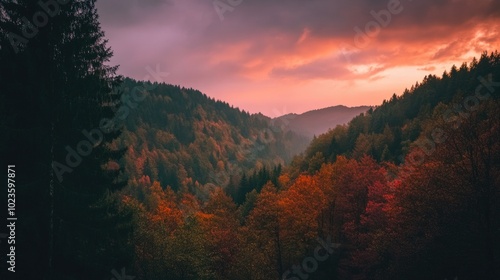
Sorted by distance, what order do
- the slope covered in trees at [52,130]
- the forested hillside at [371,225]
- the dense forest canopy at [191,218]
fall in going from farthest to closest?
the forested hillside at [371,225]
the dense forest canopy at [191,218]
the slope covered in trees at [52,130]

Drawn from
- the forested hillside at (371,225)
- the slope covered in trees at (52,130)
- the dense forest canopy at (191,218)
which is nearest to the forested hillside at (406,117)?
the forested hillside at (371,225)

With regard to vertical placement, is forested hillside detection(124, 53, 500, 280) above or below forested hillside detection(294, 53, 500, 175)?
below

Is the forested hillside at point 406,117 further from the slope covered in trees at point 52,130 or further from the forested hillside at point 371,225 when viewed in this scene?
the slope covered in trees at point 52,130

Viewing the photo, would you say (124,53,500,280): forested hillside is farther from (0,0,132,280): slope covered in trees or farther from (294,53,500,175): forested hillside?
(294,53,500,175): forested hillside

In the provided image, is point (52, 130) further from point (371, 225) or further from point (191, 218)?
point (371, 225)

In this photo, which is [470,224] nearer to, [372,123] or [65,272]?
[65,272]

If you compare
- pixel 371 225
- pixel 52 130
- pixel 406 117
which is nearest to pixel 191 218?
pixel 371 225

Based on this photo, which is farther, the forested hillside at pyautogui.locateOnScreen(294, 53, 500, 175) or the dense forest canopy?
the forested hillside at pyautogui.locateOnScreen(294, 53, 500, 175)

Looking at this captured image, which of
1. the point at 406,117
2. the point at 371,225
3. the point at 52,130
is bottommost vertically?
the point at 371,225

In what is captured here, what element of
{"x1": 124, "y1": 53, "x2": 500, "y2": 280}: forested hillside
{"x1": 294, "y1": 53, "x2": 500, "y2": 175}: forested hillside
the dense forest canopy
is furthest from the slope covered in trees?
{"x1": 294, "y1": 53, "x2": 500, "y2": 175}: forested hillside

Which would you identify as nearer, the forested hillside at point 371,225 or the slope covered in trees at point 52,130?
the slope covered in trees at point 52,130

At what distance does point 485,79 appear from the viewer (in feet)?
271

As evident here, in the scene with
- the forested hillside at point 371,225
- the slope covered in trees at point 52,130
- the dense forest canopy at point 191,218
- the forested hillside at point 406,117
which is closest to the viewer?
the slope covered in trees at point 52,130

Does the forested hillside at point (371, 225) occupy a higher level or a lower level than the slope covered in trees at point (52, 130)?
lower
